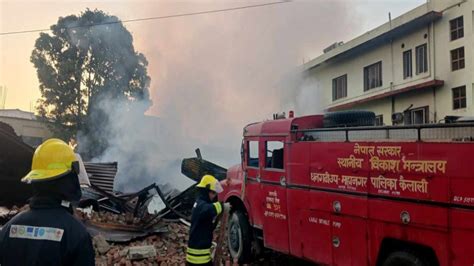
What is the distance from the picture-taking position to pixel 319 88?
84.3 feet

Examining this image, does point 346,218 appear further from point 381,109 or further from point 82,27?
point 82,27

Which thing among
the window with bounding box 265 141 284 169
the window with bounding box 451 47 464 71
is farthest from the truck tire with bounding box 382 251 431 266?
the window with bounding box 451 47 464 71

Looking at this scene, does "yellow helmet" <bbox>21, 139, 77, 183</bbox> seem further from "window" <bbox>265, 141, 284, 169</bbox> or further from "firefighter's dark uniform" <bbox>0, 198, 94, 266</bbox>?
"window" <bbox>265, 141, 284, 169</bbox>

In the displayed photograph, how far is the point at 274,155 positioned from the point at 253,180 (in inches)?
28.5

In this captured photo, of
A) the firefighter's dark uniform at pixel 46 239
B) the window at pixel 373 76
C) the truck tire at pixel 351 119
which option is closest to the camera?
the firefighter's dark uniform at pixel 46 239

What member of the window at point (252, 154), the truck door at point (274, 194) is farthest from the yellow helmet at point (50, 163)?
the window at point (252, 154)

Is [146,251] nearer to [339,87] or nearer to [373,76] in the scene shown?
[373,76]

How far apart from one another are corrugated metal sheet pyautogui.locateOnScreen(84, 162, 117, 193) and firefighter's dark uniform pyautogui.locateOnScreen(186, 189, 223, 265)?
800cm

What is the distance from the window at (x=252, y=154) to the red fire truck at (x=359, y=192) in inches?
0.8

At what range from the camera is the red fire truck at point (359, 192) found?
13.9ft

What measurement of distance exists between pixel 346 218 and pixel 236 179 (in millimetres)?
3232

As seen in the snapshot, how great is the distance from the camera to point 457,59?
16469 millimetres

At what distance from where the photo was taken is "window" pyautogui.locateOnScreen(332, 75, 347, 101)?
23.4 meters

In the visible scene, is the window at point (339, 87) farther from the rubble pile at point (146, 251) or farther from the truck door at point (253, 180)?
the truck door at point (253, 180)
